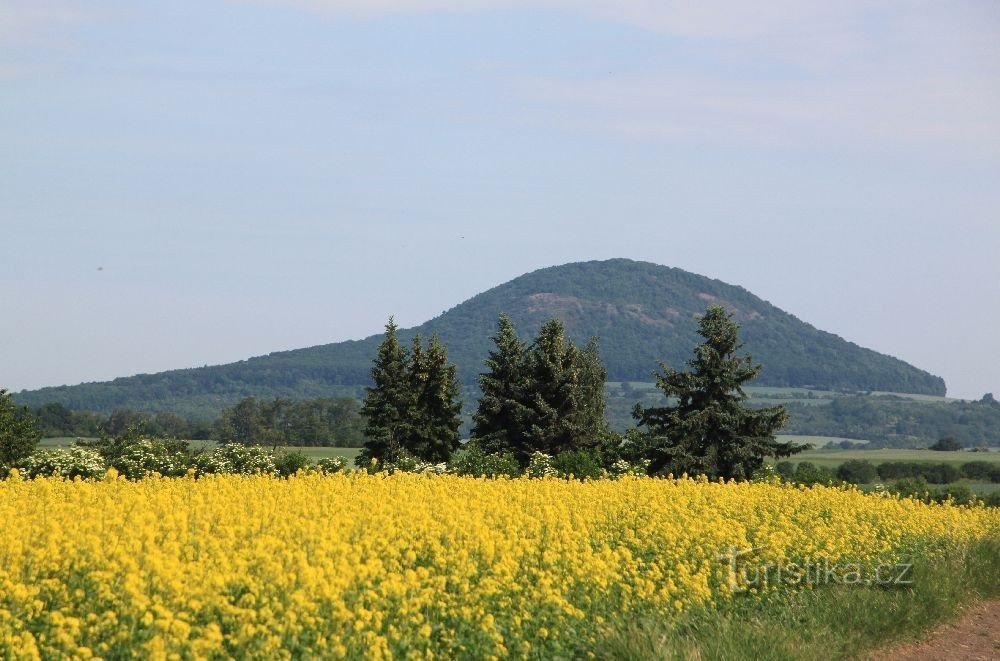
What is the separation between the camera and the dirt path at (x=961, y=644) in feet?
41.2

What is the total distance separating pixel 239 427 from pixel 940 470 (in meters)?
72.0

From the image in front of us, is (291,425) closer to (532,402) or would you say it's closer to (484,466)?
(532,402)

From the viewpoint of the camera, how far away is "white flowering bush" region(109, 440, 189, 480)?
2947 centimetres

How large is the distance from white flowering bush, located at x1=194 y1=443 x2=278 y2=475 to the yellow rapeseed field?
13654mm

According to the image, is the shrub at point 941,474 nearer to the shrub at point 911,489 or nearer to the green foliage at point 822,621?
the shrub at point 911,489

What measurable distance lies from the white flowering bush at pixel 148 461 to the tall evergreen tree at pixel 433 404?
2142 cm

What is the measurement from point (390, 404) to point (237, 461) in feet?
68.6

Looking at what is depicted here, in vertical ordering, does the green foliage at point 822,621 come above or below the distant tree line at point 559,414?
below

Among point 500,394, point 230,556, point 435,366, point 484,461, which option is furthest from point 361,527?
point 435,366

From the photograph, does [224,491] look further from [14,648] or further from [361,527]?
[14,648]

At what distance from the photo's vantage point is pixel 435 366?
54625 millimetres

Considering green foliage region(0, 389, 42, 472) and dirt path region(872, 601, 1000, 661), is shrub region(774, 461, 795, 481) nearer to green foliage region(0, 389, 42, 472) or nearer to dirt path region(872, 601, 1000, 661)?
dirt path region(872, 601, 1000, 661)

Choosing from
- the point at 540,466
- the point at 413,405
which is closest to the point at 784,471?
the point at 413,405

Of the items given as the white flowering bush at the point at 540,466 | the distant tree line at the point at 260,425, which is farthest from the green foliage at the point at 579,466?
the distant tree line at the point at 260,425
